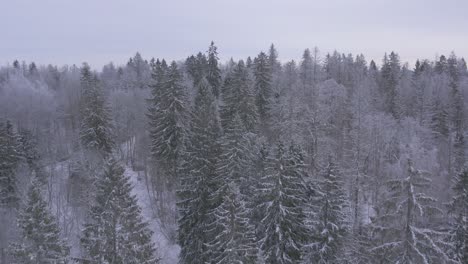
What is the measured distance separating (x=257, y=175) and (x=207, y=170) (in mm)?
3761

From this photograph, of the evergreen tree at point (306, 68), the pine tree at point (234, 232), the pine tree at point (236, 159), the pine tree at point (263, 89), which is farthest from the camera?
the evergreen tree at point (306, 68)

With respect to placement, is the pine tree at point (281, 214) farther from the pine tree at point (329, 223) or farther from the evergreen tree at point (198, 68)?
the evergreen tree at point (198, 68)

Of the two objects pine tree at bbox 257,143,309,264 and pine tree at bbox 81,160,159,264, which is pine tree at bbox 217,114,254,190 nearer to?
pine tree at bbox 257,143,309,264

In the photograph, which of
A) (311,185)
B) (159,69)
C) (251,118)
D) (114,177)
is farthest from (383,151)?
(114,177)

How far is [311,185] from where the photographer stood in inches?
1099

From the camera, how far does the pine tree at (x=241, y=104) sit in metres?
42.0

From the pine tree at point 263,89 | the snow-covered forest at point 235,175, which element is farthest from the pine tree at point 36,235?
the pine tree at point 263,89

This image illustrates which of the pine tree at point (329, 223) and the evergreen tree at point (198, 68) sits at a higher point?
the evergreen tree at point (198, 68)

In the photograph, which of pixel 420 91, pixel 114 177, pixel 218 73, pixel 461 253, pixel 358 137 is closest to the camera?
pixel 114 177

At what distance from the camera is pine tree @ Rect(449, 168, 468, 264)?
22453 mm

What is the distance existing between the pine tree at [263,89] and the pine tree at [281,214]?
2526cm

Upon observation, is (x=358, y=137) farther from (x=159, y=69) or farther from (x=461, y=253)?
(x=159, y=69)

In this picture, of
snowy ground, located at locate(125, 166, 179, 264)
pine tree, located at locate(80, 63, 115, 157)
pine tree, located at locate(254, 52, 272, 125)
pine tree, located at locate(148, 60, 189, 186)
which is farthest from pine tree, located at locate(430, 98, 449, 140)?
pine tree, located at locate(80, 63, 115, 157)

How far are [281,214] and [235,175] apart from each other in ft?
14.6
